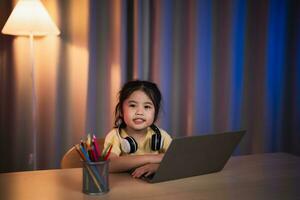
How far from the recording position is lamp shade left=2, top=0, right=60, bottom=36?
2416mm

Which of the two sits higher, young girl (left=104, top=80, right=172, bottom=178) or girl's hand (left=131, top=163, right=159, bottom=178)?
young girl (left=104, top=80, right=172, bottom=178)

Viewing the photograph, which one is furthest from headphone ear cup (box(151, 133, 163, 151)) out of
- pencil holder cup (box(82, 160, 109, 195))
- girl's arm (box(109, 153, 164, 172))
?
pencil holder cup (box(82, 160, 109, 195))

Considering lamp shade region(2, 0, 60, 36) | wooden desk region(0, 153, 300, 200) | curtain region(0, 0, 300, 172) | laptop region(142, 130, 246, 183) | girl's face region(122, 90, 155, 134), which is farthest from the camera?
curtain region(0, 0, 300, 172)

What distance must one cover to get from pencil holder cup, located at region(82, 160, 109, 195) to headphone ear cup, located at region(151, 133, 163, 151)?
0.48 meters

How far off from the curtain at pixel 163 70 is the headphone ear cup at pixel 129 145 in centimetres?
141

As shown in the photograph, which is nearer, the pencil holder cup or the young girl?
the pencil holder cup

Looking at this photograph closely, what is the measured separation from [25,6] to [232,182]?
1809mm

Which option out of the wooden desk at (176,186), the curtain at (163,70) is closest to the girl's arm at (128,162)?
the wooden desk at (176,186)

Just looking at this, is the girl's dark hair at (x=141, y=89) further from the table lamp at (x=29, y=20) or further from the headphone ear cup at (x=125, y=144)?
the table lamp at (x=29, y=20)

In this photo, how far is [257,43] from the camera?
3289 mm

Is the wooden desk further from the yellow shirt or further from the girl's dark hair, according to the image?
the girl's dark hair

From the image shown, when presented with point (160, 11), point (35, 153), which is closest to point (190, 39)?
point (160, 11)

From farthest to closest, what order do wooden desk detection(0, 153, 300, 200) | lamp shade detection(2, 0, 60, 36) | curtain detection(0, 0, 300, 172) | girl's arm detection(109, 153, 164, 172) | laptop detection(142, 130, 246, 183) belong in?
curtain detection(0, 0, 300, 172) → lamp shade detection(2, 0, 60, 36) → girl's arm detection(109, 153, 164, 172) → laptop detection(142, 130, 246, 183) → wooden desk detection(0, 153, 300, 200)

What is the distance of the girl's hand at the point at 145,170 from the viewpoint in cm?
123
